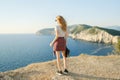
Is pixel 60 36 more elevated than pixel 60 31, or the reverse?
pixel 60 31

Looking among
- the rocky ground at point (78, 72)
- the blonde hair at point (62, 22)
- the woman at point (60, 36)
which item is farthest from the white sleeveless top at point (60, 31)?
the rocky ground at point (78, 72)

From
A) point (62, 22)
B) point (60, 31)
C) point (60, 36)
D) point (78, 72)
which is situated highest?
point (62, 22)

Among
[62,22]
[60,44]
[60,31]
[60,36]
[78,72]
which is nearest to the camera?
[62,22]

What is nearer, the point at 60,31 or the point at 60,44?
the point at 60,31

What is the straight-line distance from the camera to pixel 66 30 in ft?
37.0

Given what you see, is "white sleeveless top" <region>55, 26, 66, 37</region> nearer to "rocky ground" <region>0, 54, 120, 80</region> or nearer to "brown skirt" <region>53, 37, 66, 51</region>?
"brown skirt" <region>53, 37, 66, 51</region>

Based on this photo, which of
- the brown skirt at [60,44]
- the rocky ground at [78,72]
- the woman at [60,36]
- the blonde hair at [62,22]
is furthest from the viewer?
the rocky ground at [78,72]

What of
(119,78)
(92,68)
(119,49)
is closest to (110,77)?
(119,78)

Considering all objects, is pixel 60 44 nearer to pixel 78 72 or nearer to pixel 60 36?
pixel 60 36

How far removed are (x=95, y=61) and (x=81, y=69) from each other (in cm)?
257

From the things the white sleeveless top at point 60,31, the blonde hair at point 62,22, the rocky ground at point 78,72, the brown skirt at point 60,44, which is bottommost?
the rocky ground at point 78,72

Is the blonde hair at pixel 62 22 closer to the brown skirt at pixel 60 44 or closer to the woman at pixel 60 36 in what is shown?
the woman at pixel 60 36

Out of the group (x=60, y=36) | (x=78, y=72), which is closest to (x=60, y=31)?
(x=60, y=36)

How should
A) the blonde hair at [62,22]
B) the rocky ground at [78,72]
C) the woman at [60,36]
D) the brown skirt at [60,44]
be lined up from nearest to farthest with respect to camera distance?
the blonde hair at [62,22] < the woman at [60,36] < the brown skirt at [60,44] < the rocky ground at [78,72]
